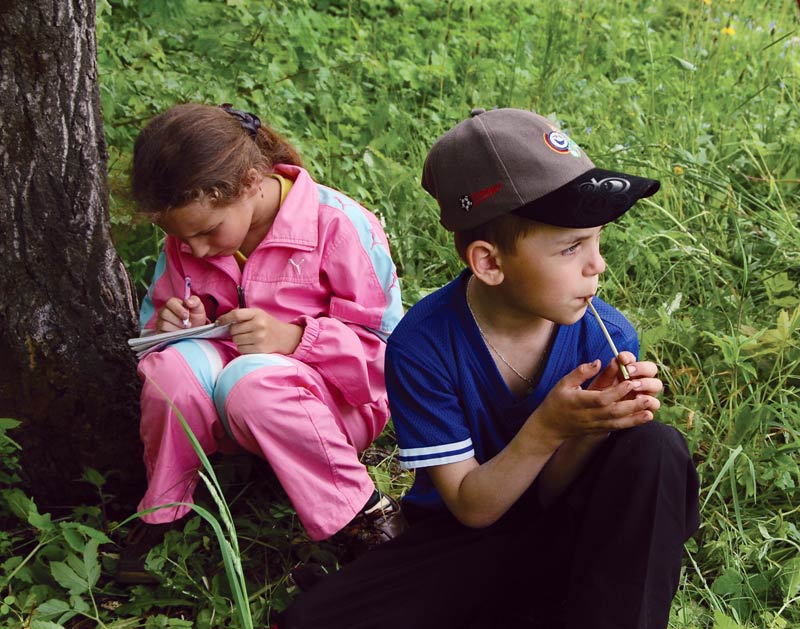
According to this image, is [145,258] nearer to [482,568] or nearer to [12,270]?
[12,270]

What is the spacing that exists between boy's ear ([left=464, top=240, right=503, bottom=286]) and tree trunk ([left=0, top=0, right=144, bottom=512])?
0.99 meters

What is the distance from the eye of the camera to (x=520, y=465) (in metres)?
1.56

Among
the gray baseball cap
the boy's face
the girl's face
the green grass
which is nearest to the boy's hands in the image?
the boy's face

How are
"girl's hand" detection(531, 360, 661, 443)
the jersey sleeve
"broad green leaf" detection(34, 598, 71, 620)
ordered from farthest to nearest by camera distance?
"broad green leaf" detection(34, 598, 71, 620) < the jersey sleeve < "girl's hand" detection(531, 360, 661, 443)

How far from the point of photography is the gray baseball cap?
4.84 feet

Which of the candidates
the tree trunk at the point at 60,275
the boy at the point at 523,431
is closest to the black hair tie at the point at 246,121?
the tree trunk at the point at 60,275

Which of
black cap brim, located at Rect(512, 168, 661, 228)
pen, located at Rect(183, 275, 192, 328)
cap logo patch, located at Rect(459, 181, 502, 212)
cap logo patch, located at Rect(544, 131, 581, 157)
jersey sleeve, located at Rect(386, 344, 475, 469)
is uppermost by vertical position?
cap logo patch, located at Rect(544, 131, 581, 157)

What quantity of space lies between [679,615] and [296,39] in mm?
2748

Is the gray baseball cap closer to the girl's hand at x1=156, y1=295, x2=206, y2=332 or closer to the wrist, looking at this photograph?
the wrist

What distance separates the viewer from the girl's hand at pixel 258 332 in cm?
205

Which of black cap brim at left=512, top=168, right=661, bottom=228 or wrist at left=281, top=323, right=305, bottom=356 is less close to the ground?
black cap brim at left=512, top=168, right=661, bottom=228

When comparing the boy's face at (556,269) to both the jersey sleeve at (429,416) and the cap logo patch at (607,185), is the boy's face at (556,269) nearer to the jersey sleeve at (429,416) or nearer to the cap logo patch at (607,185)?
the cap logo patch at (607,185)

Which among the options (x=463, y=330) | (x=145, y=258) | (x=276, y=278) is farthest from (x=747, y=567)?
(x=145, y=258)

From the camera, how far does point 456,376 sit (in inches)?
66.8
